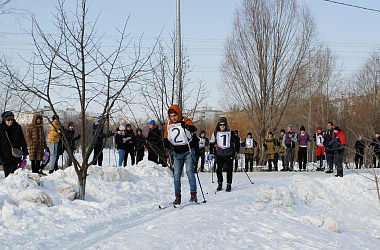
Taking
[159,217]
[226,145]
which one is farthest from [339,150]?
[159,217]

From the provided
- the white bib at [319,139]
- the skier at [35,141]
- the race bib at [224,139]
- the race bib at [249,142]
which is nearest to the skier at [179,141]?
the race bib at [224,139]

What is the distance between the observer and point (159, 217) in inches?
233

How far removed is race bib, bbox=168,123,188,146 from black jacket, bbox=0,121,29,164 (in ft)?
12.7

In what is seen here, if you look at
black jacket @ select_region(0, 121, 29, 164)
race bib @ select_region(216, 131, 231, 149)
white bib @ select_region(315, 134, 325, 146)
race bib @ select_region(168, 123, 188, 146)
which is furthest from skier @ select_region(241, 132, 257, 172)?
black jacket @ select_region(0, 121, 29, 164)

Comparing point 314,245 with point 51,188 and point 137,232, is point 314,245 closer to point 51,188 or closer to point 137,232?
point 137,232

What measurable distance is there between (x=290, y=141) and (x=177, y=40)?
7.27 m

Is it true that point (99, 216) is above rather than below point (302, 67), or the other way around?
below

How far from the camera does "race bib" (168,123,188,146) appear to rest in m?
7.12

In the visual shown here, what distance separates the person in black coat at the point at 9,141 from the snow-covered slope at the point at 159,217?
A: 1.20 m

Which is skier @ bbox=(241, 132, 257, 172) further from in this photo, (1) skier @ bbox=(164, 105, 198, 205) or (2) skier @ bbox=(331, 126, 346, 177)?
(1) skier @ bbox=(164, 105, 198, 205)

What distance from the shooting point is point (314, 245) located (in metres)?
4.88

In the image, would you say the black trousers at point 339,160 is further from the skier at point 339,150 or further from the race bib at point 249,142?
the race bib at point 249,142

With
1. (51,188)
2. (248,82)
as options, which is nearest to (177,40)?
(51,188)

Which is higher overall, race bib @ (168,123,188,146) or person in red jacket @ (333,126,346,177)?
race bib @ (168,123,188,146)
